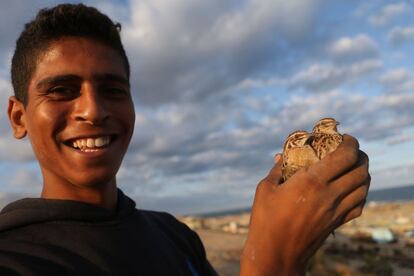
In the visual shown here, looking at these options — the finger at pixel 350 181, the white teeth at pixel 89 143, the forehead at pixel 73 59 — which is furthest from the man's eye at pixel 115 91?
the finger at pixel 350 181

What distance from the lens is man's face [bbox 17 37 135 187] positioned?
327 cm

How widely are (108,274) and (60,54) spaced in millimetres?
1635

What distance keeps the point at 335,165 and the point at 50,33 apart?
92.2 inches

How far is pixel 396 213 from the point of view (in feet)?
210

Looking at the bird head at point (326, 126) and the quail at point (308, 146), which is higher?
the bird head at point (326, 126)

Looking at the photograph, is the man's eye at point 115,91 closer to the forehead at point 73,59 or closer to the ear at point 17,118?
the forehead at point 73,59

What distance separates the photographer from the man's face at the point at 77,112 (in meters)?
3.27

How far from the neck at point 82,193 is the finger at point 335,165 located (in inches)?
69.7

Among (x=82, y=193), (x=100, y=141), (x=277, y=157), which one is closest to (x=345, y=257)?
(x=277, y=157)

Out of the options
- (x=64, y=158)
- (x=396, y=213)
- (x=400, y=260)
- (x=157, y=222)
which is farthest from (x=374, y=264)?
(x=396, y=213)

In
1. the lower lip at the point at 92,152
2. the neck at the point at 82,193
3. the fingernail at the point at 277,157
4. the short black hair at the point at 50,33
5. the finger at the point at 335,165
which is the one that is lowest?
the finger at the point at 335,165

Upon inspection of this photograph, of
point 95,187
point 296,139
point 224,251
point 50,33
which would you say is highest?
point 224,251

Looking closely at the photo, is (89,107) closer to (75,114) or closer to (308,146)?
(75,114)

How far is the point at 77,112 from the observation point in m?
3.27
